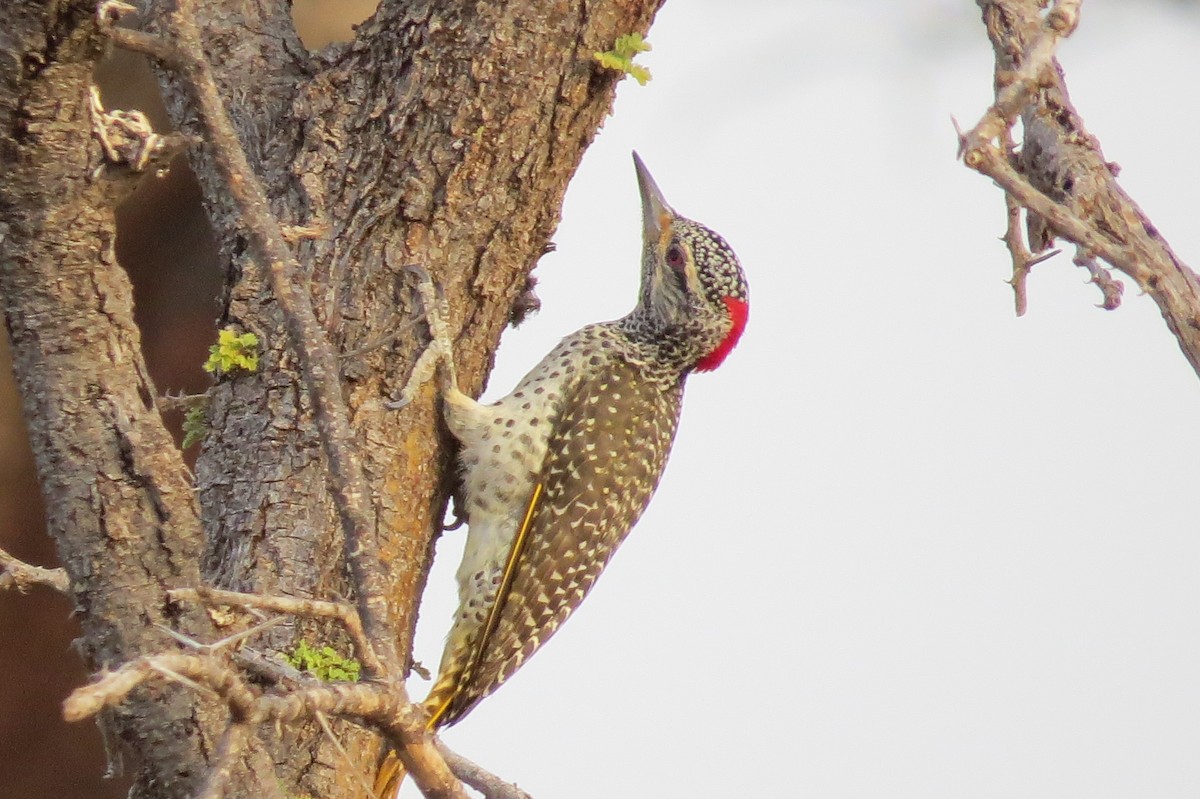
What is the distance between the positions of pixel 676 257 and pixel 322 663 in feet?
5.93

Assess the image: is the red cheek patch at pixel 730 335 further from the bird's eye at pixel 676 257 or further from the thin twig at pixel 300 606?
the thin twig at pixel 300 606

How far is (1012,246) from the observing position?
2.09 metres

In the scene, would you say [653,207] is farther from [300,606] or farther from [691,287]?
[300,606]

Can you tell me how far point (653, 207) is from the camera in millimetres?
3961

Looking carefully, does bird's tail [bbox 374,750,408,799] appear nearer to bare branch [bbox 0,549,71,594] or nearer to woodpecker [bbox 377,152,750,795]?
woodpecker [bbox 377,152,750,795]

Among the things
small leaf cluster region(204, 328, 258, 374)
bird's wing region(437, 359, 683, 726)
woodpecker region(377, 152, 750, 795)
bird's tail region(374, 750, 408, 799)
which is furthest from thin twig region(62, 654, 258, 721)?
bird's wing region(437, 359, 683, 726)

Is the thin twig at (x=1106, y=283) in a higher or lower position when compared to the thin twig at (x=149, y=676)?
higher

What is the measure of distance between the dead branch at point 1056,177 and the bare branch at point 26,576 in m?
1.75

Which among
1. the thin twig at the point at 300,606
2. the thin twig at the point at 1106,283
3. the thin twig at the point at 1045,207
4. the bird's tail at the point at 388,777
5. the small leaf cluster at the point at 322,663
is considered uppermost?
the thin twig at the point at 1106,283

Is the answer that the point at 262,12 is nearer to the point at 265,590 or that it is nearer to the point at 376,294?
the point at 376,294

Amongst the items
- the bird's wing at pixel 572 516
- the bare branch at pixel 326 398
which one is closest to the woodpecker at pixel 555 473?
the bird's wing at pixel 572 516

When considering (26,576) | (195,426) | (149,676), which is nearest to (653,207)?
(195,426)

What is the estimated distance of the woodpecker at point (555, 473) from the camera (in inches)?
131

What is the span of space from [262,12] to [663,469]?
1.68m
